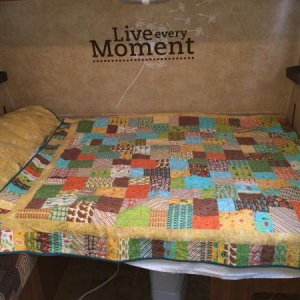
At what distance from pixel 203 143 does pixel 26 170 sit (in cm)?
105

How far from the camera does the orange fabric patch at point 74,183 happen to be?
1.59 meters

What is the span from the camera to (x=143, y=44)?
7.02ft

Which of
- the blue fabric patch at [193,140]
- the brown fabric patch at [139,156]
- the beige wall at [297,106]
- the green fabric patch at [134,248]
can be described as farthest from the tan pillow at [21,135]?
the beige wall at [297,106]

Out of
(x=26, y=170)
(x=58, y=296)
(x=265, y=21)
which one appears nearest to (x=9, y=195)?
(x=26, y=170)

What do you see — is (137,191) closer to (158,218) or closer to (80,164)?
(158,218)

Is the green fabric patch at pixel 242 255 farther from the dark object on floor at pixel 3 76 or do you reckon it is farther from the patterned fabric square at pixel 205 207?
the dark object on floor at pixel 3 76

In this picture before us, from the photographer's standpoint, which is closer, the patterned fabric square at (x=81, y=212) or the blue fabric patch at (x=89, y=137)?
the patterned fabric square at (x=81, y=212)

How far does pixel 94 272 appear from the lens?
2051 millimetres

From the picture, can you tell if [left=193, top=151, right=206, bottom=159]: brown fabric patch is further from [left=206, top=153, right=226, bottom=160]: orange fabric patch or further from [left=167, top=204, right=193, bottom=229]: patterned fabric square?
[left=167, top=204, right=193, bottom=229]: patterned fabric square

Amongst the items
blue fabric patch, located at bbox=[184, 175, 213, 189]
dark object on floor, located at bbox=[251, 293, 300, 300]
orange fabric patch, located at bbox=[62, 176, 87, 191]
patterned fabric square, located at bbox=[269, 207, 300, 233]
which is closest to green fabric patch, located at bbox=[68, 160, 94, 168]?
orange fabric patch, located at bbox=[62, 176, 87, 191]

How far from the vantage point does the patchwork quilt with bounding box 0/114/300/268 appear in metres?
1.29

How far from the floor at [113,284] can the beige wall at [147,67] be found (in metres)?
1.11

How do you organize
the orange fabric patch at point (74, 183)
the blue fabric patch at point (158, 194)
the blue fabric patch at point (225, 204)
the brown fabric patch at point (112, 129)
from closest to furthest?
1. the blue fabric patch at point (225, 204)
2. the blue fabric patch at point (158, 194)
3. the orange fabric patch at point (74, 183)
4. the brown fabric patch at point (112, 129)

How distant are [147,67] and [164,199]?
43.2 inches
